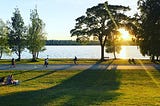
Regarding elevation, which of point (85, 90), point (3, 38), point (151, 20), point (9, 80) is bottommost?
point (85, 90)

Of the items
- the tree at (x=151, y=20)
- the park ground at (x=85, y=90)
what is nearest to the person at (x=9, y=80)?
the park ground at (x=85, y=90)

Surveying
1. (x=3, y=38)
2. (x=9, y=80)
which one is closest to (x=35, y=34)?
(x=3, y=38)

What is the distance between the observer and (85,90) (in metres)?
32.3

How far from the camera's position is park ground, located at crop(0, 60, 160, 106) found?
979 inches

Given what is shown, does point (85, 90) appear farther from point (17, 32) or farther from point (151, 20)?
point (17, 32)

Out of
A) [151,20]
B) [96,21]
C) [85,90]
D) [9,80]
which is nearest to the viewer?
[85,90]

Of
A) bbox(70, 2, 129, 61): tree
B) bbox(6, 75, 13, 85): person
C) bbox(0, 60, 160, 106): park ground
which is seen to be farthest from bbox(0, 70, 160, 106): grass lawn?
bbox(70, 2, 129, 61): tree

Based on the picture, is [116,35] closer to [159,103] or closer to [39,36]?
[39,36]

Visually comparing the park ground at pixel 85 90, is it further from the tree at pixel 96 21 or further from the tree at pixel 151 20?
the tree at pixel 96 21

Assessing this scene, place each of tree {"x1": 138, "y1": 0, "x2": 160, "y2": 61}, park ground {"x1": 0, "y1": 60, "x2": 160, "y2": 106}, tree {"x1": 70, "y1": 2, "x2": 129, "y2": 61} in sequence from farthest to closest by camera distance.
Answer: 1. tree {"x1": 70, "y1": 2, "x2": 129, "y2": 61}
2. tree {"x1": 138, "y1": 0, "x2": 160, "y2": 61}
3. park ground {"x1": 0, "y1": 60, "x2": 160, "y2": 106}

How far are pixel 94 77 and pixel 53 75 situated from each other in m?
4.62

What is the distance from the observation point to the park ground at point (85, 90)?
24.9 meters

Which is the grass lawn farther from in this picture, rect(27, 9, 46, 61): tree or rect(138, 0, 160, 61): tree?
rect(27, 9, 46, 61): tree

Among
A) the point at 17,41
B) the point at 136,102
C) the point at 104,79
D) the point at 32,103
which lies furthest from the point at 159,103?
the point at 17,41
